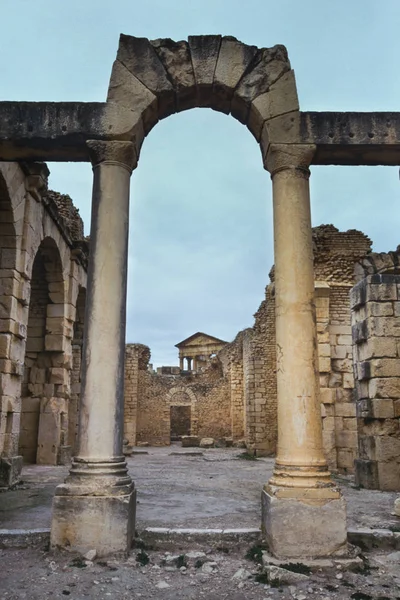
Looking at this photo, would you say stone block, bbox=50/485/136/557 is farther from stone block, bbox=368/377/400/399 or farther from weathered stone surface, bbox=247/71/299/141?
stone block, bbox=368/377/400/399

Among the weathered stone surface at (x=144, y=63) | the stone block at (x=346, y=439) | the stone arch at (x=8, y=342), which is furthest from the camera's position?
the stone block at (x=346, y=439)

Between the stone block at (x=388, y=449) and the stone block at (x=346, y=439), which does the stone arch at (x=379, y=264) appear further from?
the stone block at (x=388, y=449)

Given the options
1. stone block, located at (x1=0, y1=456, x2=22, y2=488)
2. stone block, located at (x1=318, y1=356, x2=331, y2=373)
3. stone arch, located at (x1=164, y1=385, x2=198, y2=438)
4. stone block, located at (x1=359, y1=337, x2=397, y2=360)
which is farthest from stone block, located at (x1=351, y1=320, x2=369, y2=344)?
stone arch, located at (x1=164, y1=385, x2=198, y2=438)

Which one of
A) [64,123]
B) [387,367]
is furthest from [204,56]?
[387,367]

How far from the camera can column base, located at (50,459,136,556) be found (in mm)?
4422

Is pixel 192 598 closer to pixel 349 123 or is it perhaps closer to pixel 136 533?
Answer: pixel 136 533

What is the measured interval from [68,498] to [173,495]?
352 cm

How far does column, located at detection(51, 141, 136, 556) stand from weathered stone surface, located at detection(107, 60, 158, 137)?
0.46 metres

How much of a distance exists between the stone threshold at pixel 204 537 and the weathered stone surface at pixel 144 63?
182 inches

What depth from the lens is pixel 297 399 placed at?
4836mm

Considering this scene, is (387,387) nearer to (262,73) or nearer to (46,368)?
(262,73)

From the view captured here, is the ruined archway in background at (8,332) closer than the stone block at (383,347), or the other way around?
the ruined archway in background at (8,332)

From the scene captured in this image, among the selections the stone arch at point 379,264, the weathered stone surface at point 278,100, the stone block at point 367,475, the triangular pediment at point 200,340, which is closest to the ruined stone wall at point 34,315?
the weathered stone surface at point 278,100

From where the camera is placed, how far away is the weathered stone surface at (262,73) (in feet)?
18.0
